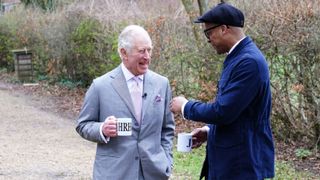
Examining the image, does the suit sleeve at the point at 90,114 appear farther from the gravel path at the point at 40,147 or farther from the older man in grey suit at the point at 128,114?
the gravel path at the point at 40,147

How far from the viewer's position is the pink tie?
3.75 m

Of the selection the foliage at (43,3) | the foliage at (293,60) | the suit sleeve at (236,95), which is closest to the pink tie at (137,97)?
the suit sleeve at (236,95)

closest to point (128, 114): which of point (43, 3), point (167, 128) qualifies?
point (167, 128)

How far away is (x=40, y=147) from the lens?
9875mm

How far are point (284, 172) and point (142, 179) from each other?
414 centimetres

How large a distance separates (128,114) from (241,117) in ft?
2.50

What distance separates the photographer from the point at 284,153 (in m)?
8.66

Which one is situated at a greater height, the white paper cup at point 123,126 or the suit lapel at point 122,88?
the suit lapel at point 122,88

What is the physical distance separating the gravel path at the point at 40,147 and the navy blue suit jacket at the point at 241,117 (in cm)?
451

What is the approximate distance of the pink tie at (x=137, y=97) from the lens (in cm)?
375

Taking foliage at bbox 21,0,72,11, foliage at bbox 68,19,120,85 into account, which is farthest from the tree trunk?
foliage at bbox 21,0,72,11

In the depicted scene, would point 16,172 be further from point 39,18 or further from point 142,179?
point 39,18

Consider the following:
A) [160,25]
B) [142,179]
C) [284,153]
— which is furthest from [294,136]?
[142,179]

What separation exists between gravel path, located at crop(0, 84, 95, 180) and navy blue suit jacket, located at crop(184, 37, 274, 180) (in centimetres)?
451
